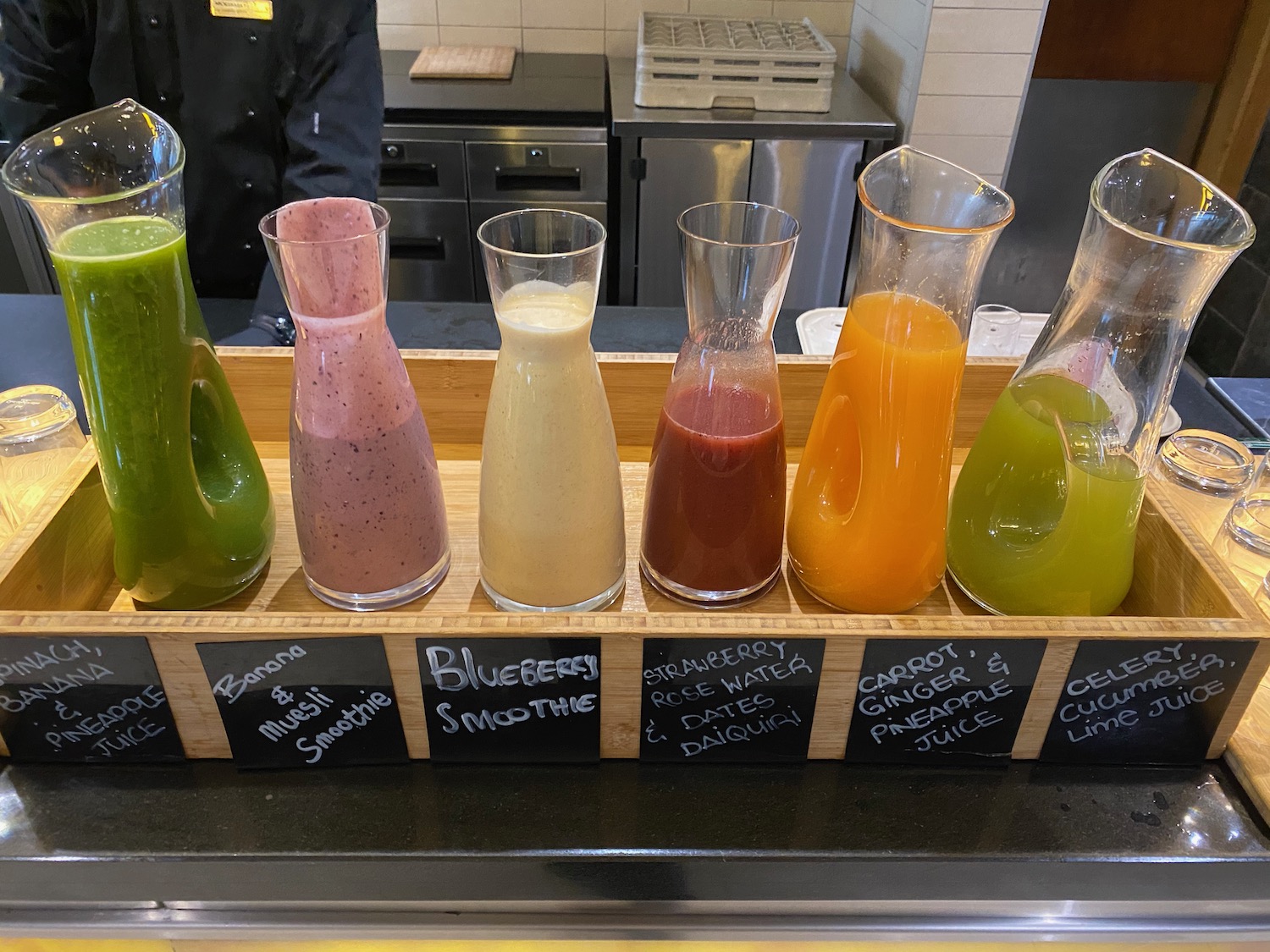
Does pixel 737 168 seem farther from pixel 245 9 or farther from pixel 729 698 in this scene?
pixel 729 698

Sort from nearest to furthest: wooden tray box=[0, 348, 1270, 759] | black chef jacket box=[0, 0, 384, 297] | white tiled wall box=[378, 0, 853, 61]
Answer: wooden tray box=[0, 348, 1270, 759]
black chef jacket box=[0, 0, 384, 297]
white tiled wall box=[378, 0, 853, 61]

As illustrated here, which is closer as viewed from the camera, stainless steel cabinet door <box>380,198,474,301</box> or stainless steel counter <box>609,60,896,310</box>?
stainless steel counter <box>609,60,896,310</box>

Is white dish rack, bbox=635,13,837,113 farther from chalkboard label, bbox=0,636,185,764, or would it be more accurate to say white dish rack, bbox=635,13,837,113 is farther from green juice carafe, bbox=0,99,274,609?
chalkboard label, bbox=0,636,185,764

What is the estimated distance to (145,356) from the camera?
24.7 inches

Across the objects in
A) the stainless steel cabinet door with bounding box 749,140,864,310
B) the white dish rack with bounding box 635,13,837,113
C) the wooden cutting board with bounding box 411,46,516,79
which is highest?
the white dish rack with bounding box 635,13,837,113

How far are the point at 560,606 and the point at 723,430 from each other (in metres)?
0.19

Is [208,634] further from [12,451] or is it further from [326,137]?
[326,137]

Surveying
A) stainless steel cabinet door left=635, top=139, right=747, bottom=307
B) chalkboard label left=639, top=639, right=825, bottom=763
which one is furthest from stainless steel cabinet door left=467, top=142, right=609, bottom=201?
chalkboard label left=639, top=639, right=825, bottom=763

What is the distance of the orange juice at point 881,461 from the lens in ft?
2.07

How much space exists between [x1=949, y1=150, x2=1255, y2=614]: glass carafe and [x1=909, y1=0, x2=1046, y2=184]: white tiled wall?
Result: 7.17ft

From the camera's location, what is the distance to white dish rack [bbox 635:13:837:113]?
2588mm

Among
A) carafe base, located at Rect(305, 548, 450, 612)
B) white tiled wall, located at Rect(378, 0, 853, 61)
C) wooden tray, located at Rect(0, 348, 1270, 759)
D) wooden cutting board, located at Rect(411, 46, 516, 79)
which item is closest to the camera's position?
wooden tray, located at Rect(0, 348, 1270, 759)

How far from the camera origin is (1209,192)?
62cm

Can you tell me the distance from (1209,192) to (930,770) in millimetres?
461
